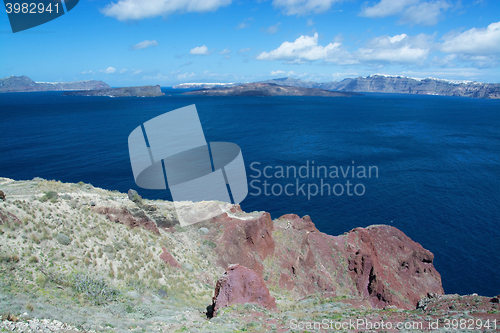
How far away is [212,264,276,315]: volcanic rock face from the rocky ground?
68 mm

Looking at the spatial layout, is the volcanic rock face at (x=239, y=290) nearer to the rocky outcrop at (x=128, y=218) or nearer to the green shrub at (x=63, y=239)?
the rocky outcrop at (x=128, y=218)

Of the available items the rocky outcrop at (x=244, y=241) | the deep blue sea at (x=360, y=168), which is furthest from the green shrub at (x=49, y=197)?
the deep blue sea at (x=360, y=168)

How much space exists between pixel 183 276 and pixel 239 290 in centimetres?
561

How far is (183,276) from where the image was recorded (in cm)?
2331

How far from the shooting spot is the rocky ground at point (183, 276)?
1517 centimetres

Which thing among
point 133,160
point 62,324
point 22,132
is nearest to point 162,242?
point 62,324

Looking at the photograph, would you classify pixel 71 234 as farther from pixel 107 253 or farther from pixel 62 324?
pixel 62 324

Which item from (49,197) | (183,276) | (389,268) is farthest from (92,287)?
(389,268)

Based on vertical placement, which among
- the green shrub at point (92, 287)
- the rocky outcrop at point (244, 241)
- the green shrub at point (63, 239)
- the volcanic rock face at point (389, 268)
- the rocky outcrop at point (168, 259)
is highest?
the green shrub at point (63, 239)

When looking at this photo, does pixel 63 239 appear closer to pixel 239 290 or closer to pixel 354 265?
pixel 239 290

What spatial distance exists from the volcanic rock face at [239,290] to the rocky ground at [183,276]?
7 centimetres

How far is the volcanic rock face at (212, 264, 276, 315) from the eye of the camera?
19.4 metres

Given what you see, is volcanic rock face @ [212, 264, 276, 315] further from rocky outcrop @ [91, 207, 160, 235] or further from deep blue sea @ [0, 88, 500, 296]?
deep blue sea @ [0, 88, 500, 296]

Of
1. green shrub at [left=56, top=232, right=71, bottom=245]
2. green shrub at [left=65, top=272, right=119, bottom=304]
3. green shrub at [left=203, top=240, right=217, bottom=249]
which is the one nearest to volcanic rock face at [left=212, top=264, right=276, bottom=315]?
green shrub at [left=65, top=272, right=119, bottom=304]
